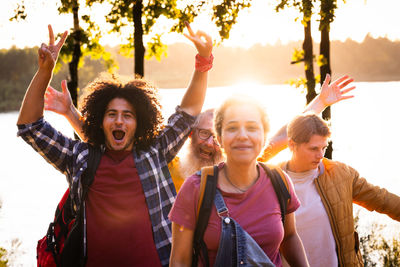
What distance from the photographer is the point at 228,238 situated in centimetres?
211

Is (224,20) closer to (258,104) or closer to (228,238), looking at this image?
(258,104)

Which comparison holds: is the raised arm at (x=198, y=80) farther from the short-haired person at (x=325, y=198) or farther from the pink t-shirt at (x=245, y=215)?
the pink t-shirt at (x=245, y=215)

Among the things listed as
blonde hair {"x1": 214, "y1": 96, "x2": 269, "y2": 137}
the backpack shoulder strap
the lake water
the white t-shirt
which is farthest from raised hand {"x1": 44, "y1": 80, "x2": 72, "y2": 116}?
the white t-shirt

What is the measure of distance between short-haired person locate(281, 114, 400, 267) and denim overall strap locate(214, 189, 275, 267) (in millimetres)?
1358

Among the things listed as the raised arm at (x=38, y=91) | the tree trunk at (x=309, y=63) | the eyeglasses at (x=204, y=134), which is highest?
the tree trunk at (x=309, y=63)

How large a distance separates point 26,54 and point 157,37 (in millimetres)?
85205

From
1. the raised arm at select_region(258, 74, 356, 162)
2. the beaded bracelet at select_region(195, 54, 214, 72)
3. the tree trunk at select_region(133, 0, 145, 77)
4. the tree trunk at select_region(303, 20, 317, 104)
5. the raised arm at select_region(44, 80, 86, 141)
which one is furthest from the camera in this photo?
the tree trunk at select_region(133, 0, 145, 77)

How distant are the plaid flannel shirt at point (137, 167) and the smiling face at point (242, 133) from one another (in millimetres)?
905

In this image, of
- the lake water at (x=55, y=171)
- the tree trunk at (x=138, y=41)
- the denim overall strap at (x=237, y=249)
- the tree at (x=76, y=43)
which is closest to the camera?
the denim overall strap at (x=237, y=249)

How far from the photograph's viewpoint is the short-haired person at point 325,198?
338 cm

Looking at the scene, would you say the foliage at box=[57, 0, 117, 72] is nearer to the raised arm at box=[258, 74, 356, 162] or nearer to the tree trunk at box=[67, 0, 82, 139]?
the tree trunk at box=[67, 0, 82, 139]

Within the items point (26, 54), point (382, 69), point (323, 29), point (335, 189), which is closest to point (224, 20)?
point (323, 29)

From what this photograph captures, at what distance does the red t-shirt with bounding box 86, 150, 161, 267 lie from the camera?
9.74ft

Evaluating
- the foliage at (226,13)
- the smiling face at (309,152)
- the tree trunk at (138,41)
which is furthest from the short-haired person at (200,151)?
the tree trunk at (138,41)
